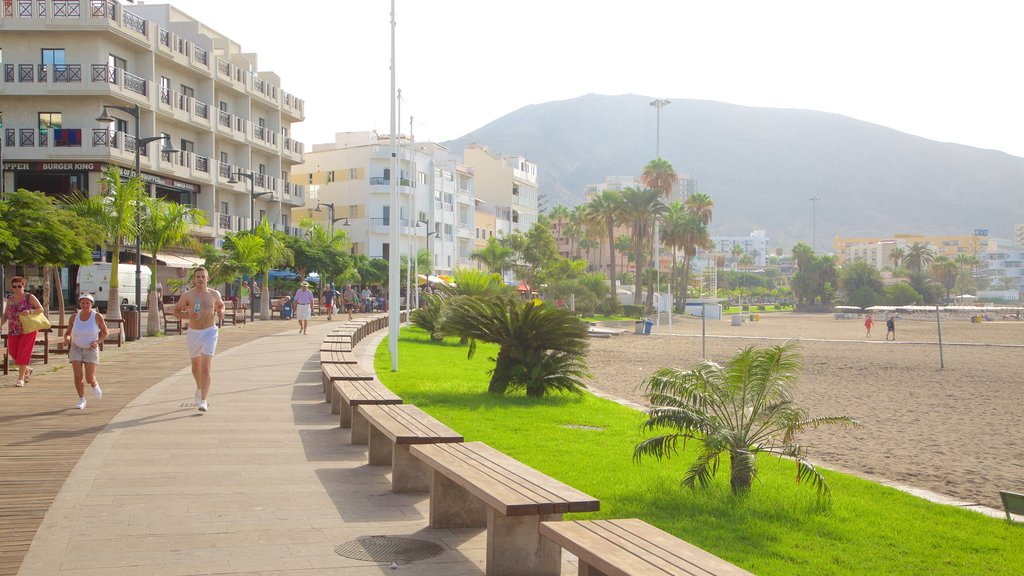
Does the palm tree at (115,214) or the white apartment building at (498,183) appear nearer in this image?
the palm tree at (115,214)

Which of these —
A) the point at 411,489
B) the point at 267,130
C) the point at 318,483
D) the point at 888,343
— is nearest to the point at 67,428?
the point at 318,483

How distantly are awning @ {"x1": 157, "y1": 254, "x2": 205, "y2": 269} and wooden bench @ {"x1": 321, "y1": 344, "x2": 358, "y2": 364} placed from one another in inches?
1224

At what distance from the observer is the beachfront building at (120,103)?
4269 centimetres

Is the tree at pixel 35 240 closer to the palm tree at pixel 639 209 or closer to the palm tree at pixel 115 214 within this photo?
the palm tree at pixel 115 214

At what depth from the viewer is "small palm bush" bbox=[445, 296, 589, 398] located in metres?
14.2

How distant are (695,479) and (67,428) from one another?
6.69m

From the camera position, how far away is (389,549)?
5.67 m

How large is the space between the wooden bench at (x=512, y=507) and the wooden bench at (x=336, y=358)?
7.86 meters

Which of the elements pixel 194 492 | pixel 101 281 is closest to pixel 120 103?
pixel 101 281

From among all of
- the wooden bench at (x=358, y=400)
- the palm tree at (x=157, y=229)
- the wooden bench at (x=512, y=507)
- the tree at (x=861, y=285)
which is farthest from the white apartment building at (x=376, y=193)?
the wooden bench at (x=512, y=507)

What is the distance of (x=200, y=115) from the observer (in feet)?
170

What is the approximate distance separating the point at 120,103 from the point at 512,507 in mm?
44809

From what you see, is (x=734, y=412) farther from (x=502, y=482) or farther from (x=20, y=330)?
(x=20, y=330)

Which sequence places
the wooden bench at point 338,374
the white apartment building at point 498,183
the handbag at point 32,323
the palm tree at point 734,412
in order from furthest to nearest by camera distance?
1. the white apartment building at point 498,183
2. the handbag at point 32,323
3. the wooden bench at point 338,374
4. the palm tree at point 734,412
